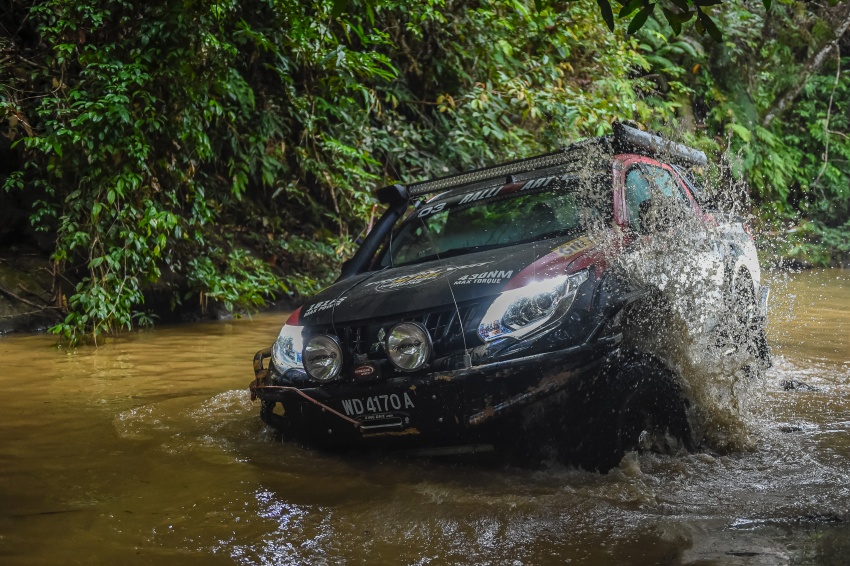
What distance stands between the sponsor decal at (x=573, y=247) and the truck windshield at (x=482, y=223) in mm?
314

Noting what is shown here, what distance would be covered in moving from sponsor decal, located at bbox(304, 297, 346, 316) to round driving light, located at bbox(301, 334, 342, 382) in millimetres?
226

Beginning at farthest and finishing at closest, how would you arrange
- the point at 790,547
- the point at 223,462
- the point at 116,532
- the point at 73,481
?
the point at 223,462 → the point at 73,481 → the point at 116,532 → the point at 790,547

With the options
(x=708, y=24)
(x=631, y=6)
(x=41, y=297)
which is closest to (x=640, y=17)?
(x=631, y=6)

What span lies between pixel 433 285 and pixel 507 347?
504 millimetres

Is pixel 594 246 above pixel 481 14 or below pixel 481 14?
below

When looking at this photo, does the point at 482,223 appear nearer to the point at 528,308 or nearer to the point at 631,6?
the point at 528,308

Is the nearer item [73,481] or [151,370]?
[73,481]

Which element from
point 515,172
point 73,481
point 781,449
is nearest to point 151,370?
point 73,481

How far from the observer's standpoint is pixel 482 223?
4738 millimetres

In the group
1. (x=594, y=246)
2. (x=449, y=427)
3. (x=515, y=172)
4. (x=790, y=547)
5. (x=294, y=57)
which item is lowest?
(x=790, y=547)

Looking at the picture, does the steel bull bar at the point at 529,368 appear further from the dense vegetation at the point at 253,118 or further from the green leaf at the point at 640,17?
the dense vegetation at the point at 253,118

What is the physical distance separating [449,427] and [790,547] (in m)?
1.35

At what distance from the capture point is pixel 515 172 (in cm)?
469

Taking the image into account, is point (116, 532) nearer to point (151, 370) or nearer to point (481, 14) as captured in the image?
point (151, 370)
